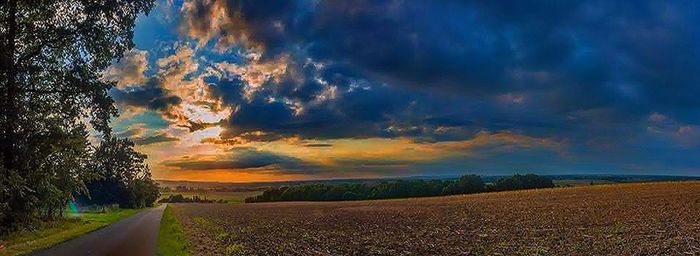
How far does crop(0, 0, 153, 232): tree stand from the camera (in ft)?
101

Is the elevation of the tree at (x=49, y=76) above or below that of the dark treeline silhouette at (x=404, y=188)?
above

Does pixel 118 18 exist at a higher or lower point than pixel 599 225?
higher

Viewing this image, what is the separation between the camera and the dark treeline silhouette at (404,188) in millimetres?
128875

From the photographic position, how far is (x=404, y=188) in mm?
136750

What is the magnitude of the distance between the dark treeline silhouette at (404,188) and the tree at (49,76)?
10304cm

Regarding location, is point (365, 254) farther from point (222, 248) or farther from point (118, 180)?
point (118, 180)

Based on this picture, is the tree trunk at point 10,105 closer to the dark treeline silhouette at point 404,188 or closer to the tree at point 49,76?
the tree at point 49,76

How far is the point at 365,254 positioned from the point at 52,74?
68.5 feet

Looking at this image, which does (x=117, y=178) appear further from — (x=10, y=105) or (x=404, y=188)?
(x=10, y=105)

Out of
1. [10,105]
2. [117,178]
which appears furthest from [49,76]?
[117,178]

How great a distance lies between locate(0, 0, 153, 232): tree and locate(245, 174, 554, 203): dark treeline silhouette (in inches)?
4057

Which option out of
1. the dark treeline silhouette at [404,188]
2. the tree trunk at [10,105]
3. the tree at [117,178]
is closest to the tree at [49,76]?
the tree trunk at [10,105]

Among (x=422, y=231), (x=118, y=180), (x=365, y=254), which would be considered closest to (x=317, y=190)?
(x=118, y=180)

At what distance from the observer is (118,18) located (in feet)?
101
